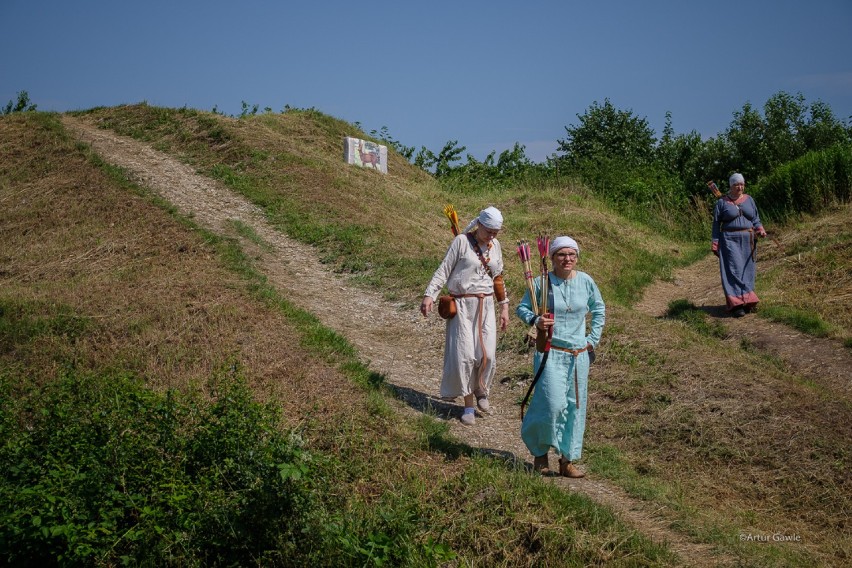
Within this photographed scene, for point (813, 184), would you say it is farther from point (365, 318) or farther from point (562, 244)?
point (562, 244)

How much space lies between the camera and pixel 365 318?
442 inches

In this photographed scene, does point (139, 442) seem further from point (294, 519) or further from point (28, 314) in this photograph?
point (28, 314)

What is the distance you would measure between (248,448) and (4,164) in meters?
13.3

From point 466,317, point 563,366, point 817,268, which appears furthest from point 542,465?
point 817,268

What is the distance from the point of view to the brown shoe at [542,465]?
6594mm

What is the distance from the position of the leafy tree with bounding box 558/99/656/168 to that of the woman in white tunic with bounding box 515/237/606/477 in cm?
2220

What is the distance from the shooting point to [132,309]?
936 centimetres

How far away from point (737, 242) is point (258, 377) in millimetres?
7793

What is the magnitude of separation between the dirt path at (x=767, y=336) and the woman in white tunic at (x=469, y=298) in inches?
170

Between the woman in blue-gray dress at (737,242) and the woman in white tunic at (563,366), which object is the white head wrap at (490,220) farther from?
the woman in blue-gray dress at (737,242)

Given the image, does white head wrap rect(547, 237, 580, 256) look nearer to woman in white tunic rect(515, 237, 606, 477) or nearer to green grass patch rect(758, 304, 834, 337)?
woman in white tunic rect(515, 237, 606, 477)

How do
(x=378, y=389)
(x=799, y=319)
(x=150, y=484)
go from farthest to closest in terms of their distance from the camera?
(x=799, y=319), (x=378, y=389), (x=150, y=484)

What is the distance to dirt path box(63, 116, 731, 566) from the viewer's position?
6.46 m

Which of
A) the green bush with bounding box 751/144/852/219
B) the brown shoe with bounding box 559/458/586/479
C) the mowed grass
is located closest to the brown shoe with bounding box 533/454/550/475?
the brown shoe with bounding box 559/458/586/479
